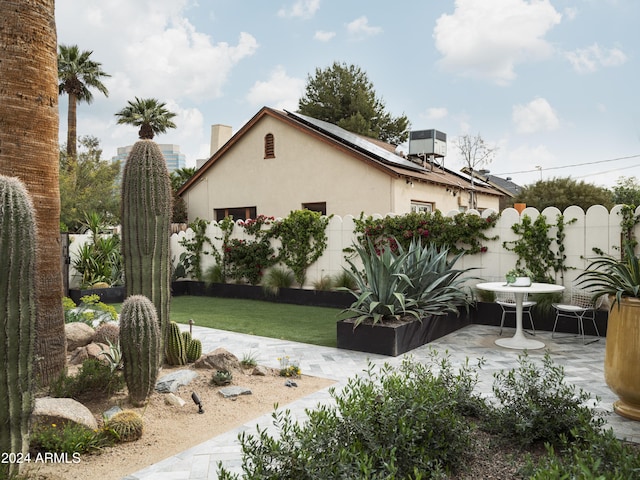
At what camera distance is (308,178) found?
56.1 feet

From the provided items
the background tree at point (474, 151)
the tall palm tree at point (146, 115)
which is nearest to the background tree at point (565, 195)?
the background tree at point (474, 151)

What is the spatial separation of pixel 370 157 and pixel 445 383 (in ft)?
41.2

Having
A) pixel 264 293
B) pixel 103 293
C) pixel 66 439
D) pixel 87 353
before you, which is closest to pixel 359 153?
pixel 264 293

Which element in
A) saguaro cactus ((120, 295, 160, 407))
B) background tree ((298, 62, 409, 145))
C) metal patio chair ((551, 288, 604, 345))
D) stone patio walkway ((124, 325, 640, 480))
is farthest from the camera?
background tree ((298, 62, 409, 145))

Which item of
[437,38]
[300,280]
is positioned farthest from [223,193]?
[437,38]

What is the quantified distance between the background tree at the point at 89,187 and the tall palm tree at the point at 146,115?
2.88 metres

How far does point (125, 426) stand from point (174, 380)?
1192mm

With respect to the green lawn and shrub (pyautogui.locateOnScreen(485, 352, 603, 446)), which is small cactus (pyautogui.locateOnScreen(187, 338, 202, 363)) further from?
shrub (pyautogui.locateOnScreen(485, 352, 603, 446))

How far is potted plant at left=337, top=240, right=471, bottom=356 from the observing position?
22.1ft

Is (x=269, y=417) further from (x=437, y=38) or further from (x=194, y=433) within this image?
(x=437, y=38)

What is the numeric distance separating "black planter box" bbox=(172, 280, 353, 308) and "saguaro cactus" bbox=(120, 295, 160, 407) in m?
6.90

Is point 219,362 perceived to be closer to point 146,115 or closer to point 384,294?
point 384,294

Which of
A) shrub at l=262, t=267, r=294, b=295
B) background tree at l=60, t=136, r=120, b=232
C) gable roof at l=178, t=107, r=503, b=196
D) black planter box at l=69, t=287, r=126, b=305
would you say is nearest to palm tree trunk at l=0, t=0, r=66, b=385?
shrub at l=262, t=267, r=294, b=295

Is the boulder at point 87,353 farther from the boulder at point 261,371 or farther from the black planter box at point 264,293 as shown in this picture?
the black planter box at point 264,293
